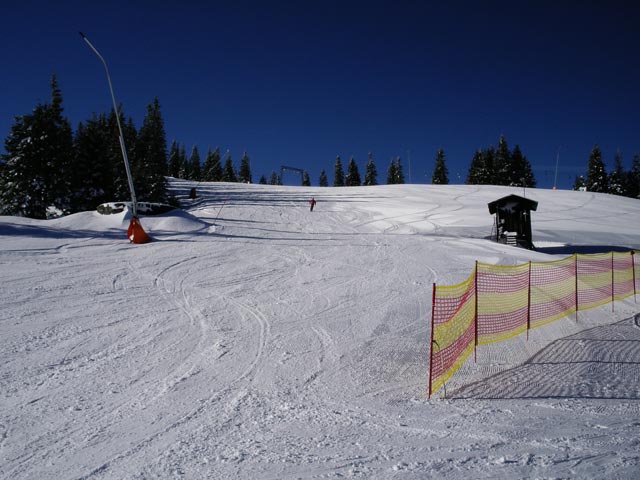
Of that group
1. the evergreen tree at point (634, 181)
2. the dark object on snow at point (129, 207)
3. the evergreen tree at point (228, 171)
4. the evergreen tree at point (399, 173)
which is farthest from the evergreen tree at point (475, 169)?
the dark object on snow at point (129, 207)

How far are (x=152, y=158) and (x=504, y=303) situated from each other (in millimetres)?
43932

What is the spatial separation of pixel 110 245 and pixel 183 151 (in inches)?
3812

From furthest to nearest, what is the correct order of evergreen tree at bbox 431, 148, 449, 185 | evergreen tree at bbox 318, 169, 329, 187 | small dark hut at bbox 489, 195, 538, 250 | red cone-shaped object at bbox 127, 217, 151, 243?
evergreen tree at bbox 318, 169, 329, 187 < evergreen tree at bbox 431, 148, 449, 185 < small dark hut at bbox 489, 195, 538, 250 < red cone-shaped object at bbox 127, 217, 151, 243

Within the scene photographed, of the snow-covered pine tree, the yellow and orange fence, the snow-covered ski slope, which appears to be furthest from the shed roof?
the snow-covered pine tree

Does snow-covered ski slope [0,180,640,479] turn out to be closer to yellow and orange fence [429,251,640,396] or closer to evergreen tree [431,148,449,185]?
yellow and orange fence [429,251,640,396]

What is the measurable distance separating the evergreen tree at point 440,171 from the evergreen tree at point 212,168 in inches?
1795

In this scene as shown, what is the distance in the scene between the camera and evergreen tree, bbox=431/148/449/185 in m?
79.9

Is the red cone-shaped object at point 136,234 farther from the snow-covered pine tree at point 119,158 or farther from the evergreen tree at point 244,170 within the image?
the evergreen tree at point 244,170

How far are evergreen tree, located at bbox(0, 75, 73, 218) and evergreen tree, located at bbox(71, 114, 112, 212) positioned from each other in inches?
35.3

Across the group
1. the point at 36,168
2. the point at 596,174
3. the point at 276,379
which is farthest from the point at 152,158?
the point at 596,174

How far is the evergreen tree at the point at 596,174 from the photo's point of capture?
224 ft

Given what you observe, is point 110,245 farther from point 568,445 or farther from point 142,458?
point 568,445

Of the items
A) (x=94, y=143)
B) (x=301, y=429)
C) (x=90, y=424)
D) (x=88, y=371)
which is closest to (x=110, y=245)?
(x=88, y=371)

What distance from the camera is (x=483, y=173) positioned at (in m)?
70.9
